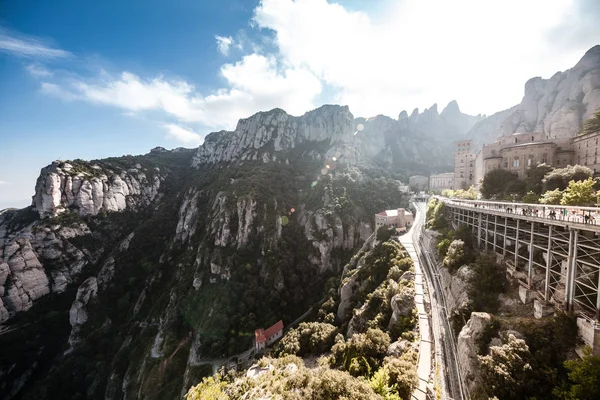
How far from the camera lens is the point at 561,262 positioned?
51.7ft

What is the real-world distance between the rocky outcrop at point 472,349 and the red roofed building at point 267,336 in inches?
1610

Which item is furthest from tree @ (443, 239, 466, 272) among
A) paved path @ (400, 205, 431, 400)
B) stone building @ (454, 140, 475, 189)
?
stone building @ (454, 140, 475, 189)

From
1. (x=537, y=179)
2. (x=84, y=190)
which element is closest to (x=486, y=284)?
(x=537, y=179)

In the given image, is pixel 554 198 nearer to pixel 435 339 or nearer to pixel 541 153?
pixel 435 339

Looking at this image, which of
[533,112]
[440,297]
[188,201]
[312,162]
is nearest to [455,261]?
[440,297]

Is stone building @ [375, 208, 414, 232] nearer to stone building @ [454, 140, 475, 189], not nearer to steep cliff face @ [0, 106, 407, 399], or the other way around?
steep cliff face @ [0, 106, 407, 399]

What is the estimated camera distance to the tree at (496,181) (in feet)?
123

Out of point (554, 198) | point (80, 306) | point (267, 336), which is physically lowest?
point (80, 306)

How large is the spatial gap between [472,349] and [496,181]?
34859mm

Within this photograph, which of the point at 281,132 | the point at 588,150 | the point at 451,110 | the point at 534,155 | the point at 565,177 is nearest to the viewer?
the point at 565,177

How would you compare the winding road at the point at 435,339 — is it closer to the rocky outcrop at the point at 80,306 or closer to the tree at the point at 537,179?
the tree at the point at 537,179

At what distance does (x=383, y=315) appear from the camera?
85.7ft

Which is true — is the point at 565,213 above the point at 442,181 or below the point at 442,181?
below

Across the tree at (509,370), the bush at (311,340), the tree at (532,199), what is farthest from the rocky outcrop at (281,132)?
the tree at (509,370)
